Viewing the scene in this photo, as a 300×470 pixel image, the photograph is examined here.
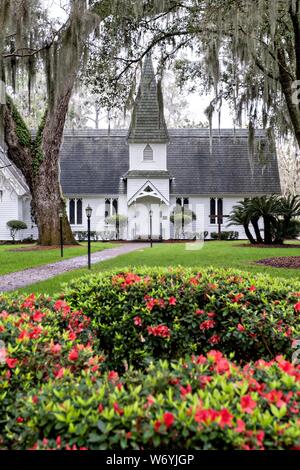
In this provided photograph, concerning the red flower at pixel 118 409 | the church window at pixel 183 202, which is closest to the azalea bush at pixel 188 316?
the red flower at pixel 118 409

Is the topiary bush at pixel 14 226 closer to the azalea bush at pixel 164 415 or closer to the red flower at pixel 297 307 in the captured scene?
the red flower at pixel 297 307

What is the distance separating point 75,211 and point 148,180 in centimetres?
606

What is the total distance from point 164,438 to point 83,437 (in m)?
0.35

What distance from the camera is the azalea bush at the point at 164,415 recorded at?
1.90 metres

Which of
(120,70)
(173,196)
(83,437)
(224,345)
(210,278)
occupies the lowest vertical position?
(224,345)

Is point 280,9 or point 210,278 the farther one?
point 280,9

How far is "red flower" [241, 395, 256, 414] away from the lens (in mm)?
2006

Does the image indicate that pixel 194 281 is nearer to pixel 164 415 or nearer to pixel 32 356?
pixel 32 356

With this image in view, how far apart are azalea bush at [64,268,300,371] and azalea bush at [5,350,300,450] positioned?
1790 millimetres

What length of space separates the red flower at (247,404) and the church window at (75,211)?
102ft

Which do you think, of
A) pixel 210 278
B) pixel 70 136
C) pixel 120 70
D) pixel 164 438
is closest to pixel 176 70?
pixel 120 70

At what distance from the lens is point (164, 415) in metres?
1.94

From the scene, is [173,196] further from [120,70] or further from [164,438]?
[164,438]
